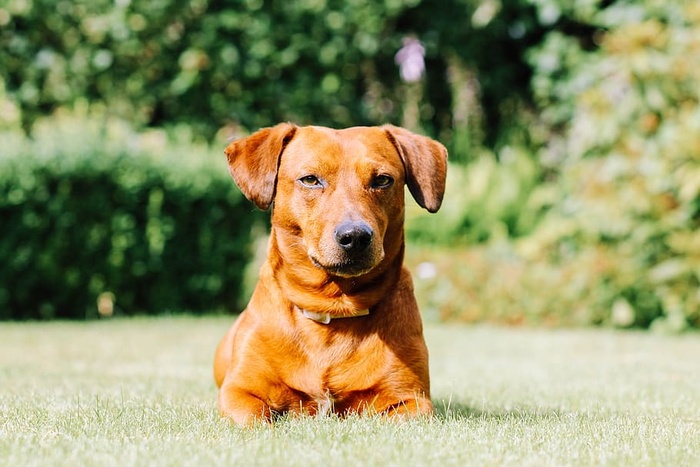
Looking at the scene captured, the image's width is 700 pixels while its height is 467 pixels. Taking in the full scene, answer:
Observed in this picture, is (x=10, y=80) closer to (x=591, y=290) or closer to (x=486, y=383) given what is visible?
(x=591, y=290)

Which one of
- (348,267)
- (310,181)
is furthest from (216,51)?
(348,267)

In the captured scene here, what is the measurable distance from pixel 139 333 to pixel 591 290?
4.45m

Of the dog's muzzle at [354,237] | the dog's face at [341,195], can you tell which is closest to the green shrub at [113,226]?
the dog's face at [341,195]

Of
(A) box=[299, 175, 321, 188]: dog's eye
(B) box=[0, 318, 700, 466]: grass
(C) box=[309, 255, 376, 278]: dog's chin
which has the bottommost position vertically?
(B) box=[0, 318, 700, 466]: grass

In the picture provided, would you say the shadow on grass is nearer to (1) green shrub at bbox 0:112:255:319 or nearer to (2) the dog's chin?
(2) the dog's chin

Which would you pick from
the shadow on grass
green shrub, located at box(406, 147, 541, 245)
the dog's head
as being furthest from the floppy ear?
green shrub, located at box(406, 147, 541, 245)

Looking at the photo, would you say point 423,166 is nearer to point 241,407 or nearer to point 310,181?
point 310,181

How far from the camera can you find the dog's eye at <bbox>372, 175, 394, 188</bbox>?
3.85m

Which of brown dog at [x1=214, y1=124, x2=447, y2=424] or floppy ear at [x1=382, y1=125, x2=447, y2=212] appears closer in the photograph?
brown dog at [x1=214, y1=124, x2=447, y2=424]

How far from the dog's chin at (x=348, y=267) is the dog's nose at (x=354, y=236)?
6 cm

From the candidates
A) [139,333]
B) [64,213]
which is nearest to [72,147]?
[64,213]

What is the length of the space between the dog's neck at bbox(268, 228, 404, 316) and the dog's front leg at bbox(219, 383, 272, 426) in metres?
0.42

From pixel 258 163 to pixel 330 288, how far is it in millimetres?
629

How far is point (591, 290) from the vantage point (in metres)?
9.37
